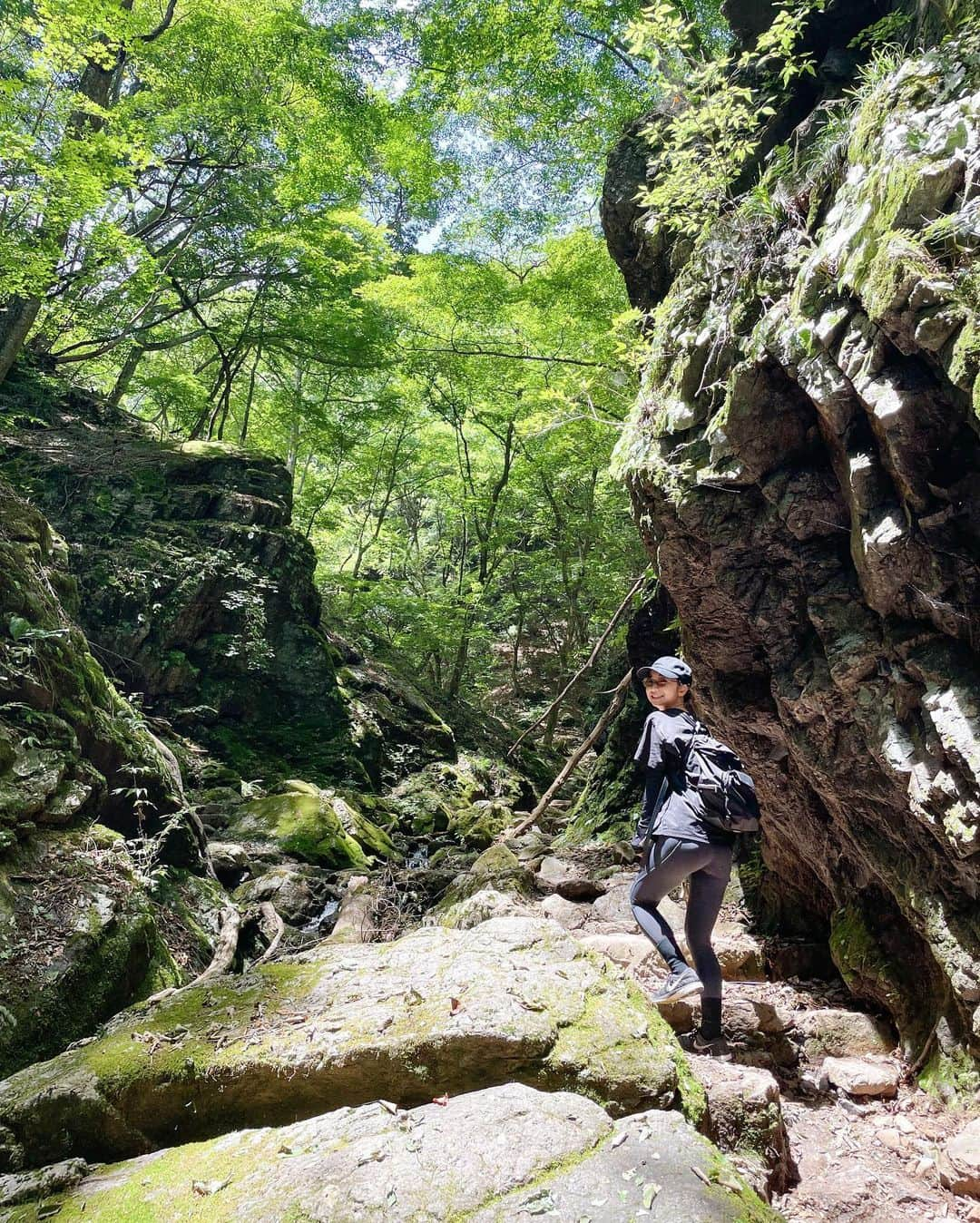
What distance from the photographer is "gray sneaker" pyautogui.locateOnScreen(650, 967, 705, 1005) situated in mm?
3740

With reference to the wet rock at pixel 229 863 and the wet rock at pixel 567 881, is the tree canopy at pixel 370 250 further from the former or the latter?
the wet rock at pixel 229 863

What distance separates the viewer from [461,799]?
45.1 feet

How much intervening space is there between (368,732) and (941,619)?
12002 mm

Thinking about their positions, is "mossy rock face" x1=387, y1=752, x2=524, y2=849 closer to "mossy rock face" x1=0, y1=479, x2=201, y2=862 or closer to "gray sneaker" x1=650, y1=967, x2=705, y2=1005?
"mossy rock face" x1=0, y1=479, x2=201, y2=862

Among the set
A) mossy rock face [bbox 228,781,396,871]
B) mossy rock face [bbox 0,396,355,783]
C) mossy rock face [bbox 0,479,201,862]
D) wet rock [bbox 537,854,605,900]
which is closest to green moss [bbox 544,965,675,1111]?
mossy rock face [bbox 0,479,201,862]

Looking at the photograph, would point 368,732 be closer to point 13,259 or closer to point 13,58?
point 13,259

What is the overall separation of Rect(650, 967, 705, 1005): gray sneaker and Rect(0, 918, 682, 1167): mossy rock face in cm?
66

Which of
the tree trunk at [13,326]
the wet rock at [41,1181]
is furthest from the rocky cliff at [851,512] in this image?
the tree trunk at [13,326]

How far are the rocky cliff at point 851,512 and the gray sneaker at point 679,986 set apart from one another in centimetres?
145

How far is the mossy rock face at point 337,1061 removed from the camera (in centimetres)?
274

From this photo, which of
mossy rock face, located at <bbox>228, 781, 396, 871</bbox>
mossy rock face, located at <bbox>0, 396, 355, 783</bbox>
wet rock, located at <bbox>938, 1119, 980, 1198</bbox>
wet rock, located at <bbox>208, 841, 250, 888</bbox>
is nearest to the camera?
wet rock, located at <bbox>938, 1119, 980, 1198</bbox>

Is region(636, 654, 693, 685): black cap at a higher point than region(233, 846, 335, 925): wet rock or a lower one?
higher

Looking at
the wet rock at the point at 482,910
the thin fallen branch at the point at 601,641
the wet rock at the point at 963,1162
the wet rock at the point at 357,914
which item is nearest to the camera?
the wet rock at the point at 963,1162

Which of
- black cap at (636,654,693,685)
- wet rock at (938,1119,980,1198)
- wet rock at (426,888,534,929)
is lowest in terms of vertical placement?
wet rock at (938,1119,980,1198)
